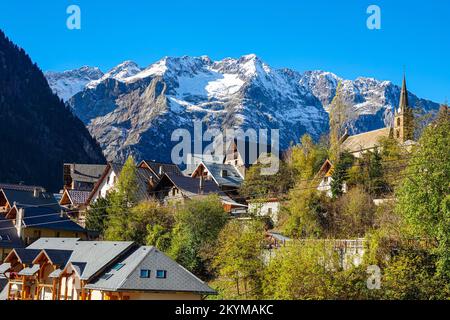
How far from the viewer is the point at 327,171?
6022 cm

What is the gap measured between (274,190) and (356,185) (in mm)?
11171

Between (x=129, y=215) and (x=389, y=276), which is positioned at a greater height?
(x=129, y=215)

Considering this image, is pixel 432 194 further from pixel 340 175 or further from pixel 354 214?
pixel 340 175

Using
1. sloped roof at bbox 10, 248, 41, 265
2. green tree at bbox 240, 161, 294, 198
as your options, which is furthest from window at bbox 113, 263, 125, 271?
green tree at bbox 240, 161, 294, 198

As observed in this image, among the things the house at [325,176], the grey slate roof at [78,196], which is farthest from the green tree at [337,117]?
the grey slate roof at [78,196]

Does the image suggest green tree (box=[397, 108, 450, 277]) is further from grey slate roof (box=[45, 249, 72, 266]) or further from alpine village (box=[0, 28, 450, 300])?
grey slate roof (box=[45, 249, 72, 266])

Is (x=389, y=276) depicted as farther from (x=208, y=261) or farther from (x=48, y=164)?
(x=48, y=164)

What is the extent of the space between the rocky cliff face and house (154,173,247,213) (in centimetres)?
8349

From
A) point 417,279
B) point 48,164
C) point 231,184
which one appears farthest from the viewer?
point 48,164

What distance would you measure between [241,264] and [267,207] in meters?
16.5

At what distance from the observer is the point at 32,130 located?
16662cm

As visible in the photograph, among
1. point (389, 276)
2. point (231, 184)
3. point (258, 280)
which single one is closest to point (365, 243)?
point (389, 276)

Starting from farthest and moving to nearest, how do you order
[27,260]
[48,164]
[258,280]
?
[48,164]
[27,260]
[258,280]

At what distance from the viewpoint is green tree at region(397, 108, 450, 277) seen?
3338 cm
